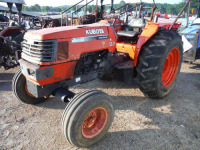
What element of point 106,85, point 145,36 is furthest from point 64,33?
point 106,85

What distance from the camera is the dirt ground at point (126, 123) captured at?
2.51m

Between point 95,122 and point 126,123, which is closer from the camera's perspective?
point 95,122

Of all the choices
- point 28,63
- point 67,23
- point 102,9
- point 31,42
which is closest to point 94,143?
point 28,63

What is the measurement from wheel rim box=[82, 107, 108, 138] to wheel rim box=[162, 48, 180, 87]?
1.99 metres

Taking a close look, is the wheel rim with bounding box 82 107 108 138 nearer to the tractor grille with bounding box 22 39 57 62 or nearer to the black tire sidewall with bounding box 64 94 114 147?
the black tire sidewall with bounding box 64 94 114 147

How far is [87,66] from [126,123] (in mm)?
1159

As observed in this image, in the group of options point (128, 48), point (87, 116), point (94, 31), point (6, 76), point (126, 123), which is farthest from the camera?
point (6, 76)

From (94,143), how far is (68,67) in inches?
45.4

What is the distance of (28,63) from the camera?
242 cm

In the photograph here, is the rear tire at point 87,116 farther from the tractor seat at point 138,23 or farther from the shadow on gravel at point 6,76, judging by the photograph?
the shadow on gravel at point 6,76

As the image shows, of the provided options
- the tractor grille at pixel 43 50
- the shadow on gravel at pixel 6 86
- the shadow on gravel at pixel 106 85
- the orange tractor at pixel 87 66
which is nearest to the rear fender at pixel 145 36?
the orange tractor at pixel 87 66

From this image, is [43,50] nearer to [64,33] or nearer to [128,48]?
[64,33]

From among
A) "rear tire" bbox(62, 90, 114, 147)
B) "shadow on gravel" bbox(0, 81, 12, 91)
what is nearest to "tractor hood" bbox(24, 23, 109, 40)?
"rear tire" bbox(62, 90, 114, 147)

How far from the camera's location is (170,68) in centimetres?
404
